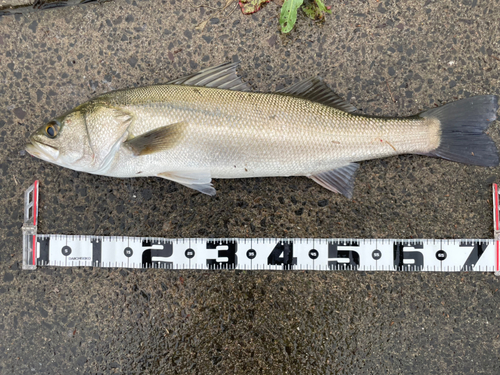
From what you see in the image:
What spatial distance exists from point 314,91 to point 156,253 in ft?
6.09

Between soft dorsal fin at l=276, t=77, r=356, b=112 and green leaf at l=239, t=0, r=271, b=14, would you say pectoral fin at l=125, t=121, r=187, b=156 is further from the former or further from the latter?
green leaf at l=239, t=0, r=271, b=14

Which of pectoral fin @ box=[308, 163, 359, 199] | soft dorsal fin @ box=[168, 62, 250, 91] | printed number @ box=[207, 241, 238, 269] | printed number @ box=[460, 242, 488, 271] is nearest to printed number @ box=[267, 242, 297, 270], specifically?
printed number @ box=[207, 241, 238, 269]

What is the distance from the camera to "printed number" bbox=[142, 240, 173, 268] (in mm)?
2785

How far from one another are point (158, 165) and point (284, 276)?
4.52 feet

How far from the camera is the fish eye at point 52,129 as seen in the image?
242 cm

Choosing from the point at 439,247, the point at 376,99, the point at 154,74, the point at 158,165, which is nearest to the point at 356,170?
the point at 376,99

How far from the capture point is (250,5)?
2.83 m

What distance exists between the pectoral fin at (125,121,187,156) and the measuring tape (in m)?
0.83

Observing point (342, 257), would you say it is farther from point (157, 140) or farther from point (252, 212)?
point (157, 140)

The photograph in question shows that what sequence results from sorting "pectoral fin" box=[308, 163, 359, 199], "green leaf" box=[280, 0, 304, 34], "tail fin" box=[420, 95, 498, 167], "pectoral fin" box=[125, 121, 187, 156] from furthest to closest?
"green leaf" box=[280, 0, 304, 34], "pectoral fin" box=[308, 163, 359, 199], "tail fin" box=[420, 95, 498, 167], "pectoral fin" box=[125, 121, 187, 156]

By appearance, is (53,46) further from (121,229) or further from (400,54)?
(400,54)

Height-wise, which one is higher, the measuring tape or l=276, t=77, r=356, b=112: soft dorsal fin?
l=276, t=77, r=356, b=112: soft dorsal fin

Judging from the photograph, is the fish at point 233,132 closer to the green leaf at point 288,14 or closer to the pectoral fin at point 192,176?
the pectoral fin at point 192,176

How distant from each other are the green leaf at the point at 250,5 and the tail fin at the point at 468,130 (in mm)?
1659
